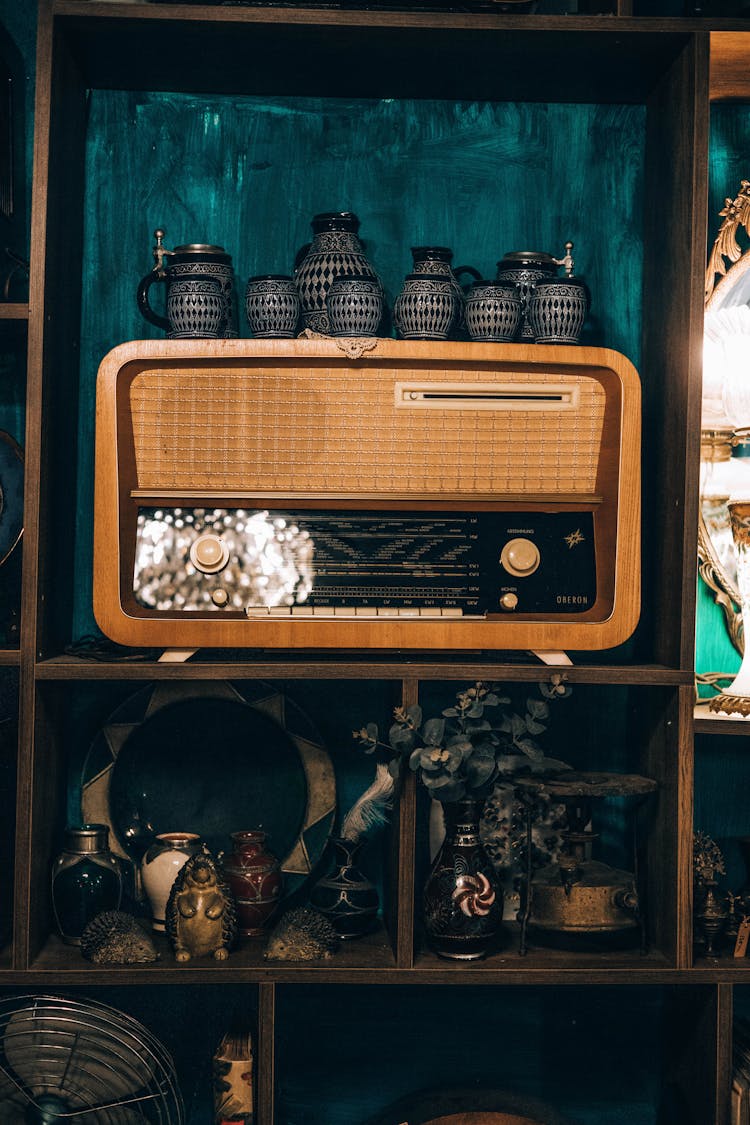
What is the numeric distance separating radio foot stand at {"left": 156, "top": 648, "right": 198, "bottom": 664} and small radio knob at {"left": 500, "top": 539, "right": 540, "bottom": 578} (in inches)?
19.9

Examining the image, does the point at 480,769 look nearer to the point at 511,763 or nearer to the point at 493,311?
the point at 511,763

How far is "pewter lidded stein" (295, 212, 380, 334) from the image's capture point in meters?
1.79

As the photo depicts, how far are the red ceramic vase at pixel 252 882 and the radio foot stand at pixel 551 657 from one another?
0.55 meters

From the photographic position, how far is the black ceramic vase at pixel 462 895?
5.67 ft

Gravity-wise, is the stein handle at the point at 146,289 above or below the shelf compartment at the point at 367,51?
below

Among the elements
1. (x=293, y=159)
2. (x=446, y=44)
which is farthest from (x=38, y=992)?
(x=446, y=44)

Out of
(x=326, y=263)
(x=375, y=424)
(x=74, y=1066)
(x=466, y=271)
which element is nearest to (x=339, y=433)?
(x=375, y=424)

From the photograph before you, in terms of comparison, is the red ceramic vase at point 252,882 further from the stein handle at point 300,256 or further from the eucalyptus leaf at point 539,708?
the stein handle at point 300,256

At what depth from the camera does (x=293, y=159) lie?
2064mm

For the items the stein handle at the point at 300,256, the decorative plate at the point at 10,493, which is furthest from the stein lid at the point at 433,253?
the decorative plate at the point at 10,493

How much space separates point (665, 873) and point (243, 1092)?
0.74m

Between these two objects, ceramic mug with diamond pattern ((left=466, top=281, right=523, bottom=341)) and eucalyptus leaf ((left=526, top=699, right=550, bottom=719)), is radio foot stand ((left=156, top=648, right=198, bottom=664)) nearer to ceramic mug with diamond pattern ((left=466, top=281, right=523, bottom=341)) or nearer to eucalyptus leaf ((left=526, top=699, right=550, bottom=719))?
eucalyptus leaf ((left=526, top=699, right=550, bottom=719))

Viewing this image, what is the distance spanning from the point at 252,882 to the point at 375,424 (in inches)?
30.0

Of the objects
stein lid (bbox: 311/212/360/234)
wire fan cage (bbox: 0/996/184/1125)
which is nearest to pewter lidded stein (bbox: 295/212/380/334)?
stein lid (bbox: 311/212/360/234)
